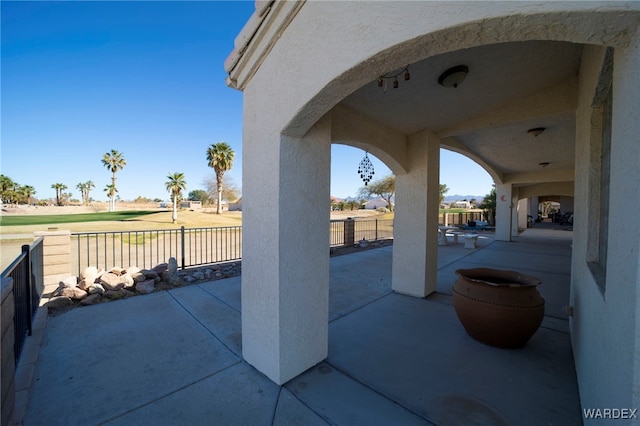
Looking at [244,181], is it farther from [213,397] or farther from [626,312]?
[626,312]

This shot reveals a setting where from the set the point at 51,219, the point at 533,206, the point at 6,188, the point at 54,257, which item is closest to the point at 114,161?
the point at 51,219

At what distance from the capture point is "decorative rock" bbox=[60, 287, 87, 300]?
4.27 metres

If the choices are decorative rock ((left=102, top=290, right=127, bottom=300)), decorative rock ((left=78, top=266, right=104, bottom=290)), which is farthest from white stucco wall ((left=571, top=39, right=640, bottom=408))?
decorative rock ((left=78, top=266, right=104, bottom=290))

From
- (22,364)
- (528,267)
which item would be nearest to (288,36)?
(22,364)

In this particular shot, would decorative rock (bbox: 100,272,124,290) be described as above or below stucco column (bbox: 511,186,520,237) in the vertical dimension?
below

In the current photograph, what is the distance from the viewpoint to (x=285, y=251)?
2375 millimetres

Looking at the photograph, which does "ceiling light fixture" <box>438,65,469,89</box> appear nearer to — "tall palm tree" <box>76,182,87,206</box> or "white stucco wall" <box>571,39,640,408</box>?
"white stucco wall" <box>571,39,640,408</box>

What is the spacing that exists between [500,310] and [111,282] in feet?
20.7

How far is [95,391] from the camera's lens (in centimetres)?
234

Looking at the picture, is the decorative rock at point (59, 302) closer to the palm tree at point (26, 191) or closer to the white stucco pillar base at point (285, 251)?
the white stucco pillar base at point (285, 251)

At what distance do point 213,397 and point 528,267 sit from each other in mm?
8393

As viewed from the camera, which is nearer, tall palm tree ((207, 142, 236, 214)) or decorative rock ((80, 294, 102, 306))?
decorative rock ((80, 294, 102, 306))

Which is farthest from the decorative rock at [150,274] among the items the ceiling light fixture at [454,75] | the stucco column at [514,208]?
the stucco column at [514,208]

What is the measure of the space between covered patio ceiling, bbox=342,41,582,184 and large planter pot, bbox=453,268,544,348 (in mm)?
2486
